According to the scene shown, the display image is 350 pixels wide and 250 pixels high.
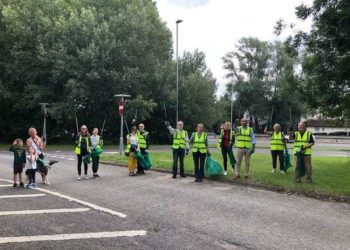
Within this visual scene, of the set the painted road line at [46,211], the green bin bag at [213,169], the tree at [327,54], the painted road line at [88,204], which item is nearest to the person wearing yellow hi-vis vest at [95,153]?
the painted road line at [88,204]

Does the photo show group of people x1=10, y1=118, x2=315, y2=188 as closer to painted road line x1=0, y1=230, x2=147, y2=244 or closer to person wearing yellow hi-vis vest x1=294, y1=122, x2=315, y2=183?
person wearing yellow hi-vis vest x1=294, y1=122, x2=315, y2=183

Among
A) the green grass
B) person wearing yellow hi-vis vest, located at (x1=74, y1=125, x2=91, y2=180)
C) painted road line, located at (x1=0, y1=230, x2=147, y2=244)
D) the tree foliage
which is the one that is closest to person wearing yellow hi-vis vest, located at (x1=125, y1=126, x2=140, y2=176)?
person wearing yellow hi-vis vest, located at (x1=74, y1=125, x2=91, y2=180)

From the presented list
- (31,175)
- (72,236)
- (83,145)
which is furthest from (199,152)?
(72,236)

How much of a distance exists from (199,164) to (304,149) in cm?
325

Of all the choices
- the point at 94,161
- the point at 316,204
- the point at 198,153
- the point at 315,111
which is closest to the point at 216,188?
the point at 198,153

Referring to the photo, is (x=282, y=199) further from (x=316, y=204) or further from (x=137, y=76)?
(x=137, y=76)

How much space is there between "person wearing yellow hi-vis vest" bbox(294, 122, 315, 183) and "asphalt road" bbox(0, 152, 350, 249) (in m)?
1.73

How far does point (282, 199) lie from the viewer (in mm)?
11539

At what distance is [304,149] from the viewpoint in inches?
546

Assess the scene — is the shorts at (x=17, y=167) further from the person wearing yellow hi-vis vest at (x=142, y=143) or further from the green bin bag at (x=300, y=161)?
the green bin bag at (x=300, y=161)

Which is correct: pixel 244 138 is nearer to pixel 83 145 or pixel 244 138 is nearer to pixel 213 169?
pixel 213 169

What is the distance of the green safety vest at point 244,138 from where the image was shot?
14.9 meters

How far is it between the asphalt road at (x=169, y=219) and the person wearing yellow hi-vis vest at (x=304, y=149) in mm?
1734

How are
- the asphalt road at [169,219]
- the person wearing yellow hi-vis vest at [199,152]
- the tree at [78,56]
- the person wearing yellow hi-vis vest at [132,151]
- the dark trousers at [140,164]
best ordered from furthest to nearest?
the tree at [78,56], the dark trousers at [140,164], the person wearing yellow hi-vis vest at [132,151], the person wearing yellow hi-vis vest at [199,152], the asphalt road at [169,219]
